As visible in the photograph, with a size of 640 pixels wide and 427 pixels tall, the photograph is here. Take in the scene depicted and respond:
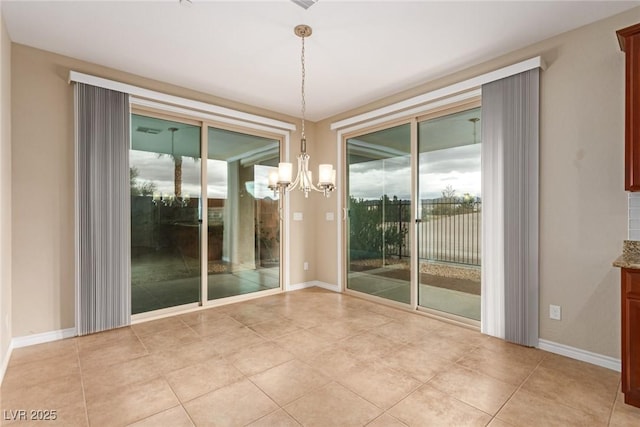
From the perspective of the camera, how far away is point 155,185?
372cm

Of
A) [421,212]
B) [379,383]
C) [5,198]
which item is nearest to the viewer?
[379,383]

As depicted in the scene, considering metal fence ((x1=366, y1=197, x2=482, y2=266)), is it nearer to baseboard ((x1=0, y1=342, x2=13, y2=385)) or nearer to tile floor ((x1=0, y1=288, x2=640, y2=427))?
tile floor ((x1=0, y1=288, x2=640, y2=427))

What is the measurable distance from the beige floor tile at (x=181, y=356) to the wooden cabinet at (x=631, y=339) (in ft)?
9.80

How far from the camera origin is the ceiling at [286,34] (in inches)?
94.4

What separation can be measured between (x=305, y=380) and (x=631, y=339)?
2.19 m

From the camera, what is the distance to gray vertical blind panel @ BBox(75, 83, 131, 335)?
312cm

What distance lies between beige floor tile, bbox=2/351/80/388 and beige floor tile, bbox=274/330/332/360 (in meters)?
1.66

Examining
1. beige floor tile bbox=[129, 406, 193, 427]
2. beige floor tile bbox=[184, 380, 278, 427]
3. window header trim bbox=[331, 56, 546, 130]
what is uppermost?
window header trim bbox=[331, 56, 546, 130]

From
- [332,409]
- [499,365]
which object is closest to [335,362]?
[332,409]

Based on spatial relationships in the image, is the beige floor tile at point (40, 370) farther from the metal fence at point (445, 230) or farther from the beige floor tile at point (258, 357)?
the metal fence at point (445, 230)

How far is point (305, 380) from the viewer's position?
229 centimetres

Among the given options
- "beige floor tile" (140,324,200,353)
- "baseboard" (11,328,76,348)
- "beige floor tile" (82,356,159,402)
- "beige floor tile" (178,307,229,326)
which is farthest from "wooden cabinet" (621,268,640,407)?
"baseboard" (11,328,76,348)

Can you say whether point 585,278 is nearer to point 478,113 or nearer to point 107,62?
point 478,113

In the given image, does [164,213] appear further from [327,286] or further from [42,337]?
[327,286]
